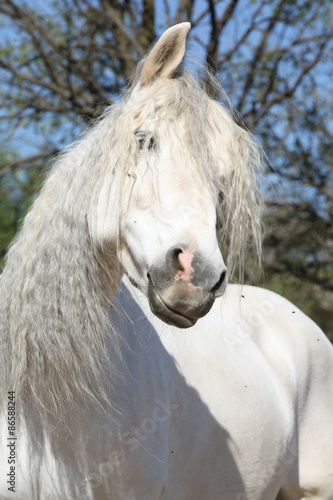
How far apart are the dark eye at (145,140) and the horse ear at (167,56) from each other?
242 mm

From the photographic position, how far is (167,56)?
6.88 feet

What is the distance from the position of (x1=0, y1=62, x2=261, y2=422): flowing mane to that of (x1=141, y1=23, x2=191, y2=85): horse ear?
0.04 metres

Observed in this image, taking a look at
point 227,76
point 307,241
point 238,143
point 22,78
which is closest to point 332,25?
point 227,76

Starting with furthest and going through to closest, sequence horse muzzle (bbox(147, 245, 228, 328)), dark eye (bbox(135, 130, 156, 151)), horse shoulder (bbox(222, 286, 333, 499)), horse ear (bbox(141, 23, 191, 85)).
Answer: horse shoulder (bbox(222, 286, 333, 499)), horse ear (bbox(141, 23, 191, 85)), dark eye (bbox(135, 130, 156, 151)), horse muzzle (bbox(147, 245, 228, 328))

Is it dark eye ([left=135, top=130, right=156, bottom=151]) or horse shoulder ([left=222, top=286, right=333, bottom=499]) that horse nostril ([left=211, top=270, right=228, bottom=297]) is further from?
horse shoulder ([left=222, top=286, right=333, bottom=499])

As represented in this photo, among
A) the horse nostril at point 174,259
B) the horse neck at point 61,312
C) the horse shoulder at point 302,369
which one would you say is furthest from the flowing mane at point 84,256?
the horse shoulder at point 302,369

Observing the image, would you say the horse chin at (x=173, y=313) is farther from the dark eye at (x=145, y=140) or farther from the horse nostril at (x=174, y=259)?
the dark eye at (x=145, y=140)

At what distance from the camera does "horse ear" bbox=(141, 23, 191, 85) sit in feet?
6.77

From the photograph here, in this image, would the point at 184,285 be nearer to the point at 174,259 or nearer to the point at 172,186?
the point at 174,259

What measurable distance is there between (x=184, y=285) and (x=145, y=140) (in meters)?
0.48

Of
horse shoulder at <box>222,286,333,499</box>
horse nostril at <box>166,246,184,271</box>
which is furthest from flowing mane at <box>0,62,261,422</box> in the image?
horse shoulder at <box>222,286,333,499</box>

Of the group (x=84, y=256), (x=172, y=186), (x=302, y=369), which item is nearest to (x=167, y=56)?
(x=172, y=186)

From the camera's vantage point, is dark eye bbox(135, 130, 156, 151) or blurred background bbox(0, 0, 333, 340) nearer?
dark eye bbox(135, 130, 156, 151)

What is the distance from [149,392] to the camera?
2.28 m
